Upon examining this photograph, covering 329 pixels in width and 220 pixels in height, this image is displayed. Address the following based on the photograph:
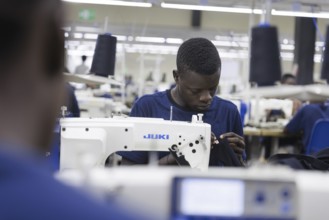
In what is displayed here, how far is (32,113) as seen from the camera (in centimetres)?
52

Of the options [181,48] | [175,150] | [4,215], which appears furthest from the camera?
[181,48]

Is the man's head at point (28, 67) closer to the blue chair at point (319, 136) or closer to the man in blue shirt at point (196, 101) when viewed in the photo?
the man in blue shirt at point (196, 101)

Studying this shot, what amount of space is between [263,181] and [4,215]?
47 cm

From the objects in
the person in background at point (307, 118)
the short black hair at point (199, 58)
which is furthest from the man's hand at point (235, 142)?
the person in background at point (307, 118)

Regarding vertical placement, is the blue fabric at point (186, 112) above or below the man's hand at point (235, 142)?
above

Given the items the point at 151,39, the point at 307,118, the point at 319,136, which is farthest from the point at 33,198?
the point at 151,39

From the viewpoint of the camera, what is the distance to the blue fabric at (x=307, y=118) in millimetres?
4887

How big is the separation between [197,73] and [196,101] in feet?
0.42

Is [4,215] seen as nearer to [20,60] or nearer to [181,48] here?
[20,60]

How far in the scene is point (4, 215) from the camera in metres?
0.46

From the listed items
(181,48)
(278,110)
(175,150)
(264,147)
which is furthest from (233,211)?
(278,110)

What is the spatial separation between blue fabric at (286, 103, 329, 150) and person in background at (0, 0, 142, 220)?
4.49m

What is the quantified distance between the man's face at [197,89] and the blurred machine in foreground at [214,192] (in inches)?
49.5

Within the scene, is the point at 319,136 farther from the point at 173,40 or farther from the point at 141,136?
the point at 173,40
